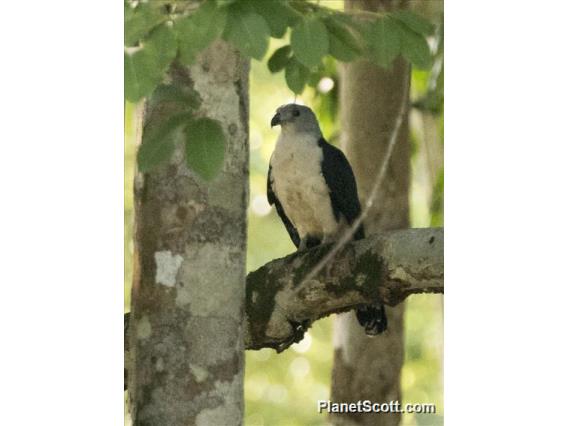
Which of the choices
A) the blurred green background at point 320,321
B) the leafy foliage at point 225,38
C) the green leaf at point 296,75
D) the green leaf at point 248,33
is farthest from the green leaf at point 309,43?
the blurred green background at point 320,321

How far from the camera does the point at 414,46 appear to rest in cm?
290

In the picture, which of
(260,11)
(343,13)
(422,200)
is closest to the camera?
(260,11)

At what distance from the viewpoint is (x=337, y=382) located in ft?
11.2

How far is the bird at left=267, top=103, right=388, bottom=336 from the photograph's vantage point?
3.62 meters

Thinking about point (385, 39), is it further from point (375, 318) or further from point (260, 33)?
point (375, 318)

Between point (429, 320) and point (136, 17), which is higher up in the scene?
point (136, 17)

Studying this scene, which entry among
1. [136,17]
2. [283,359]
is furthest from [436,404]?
[136,17]

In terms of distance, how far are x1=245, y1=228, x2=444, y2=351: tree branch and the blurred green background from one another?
56mm

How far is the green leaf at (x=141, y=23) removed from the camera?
263cm

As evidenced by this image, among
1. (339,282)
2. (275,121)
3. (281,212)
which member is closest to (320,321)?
(339,282)

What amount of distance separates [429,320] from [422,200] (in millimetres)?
409

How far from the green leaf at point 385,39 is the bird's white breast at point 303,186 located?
101 cm

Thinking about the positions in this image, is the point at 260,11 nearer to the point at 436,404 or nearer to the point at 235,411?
the point at 235,411

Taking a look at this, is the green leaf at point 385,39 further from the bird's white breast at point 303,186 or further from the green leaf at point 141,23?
the bird's white breast at point 303,186
